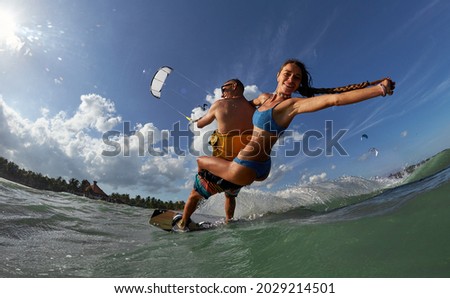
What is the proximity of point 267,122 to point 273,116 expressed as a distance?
131 millimetres

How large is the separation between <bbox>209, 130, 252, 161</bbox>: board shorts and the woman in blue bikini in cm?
16

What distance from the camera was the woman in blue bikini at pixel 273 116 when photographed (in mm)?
3383

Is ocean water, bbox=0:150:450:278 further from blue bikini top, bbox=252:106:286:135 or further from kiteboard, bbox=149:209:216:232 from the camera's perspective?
blue bikini top, bbox=252:106:286:135

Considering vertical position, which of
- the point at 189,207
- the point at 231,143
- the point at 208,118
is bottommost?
the point at 189,207

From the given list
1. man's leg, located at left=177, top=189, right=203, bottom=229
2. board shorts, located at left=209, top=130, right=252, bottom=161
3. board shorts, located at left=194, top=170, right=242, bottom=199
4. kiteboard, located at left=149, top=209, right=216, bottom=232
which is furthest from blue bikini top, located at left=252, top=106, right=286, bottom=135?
kiteboard, located at left=149, top=209, right=216, bottom=232

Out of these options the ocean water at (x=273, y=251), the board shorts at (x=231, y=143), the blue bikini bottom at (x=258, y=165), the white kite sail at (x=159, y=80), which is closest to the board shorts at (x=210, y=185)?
the board shorts at (x=231, y=143)

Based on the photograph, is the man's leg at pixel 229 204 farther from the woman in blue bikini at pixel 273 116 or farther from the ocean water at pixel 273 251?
the ocean water at pixel 273 251

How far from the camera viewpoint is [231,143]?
5230mm

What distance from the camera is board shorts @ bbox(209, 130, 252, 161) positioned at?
521cm

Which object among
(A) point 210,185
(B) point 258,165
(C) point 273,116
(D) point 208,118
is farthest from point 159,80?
(C) point 273,116

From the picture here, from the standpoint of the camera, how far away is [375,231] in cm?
327

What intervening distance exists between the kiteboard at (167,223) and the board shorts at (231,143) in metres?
1.72

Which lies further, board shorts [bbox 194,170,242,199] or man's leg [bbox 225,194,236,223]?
man's leg [bbox 225,194,236,223]

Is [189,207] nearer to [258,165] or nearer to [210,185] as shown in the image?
[210,185]
